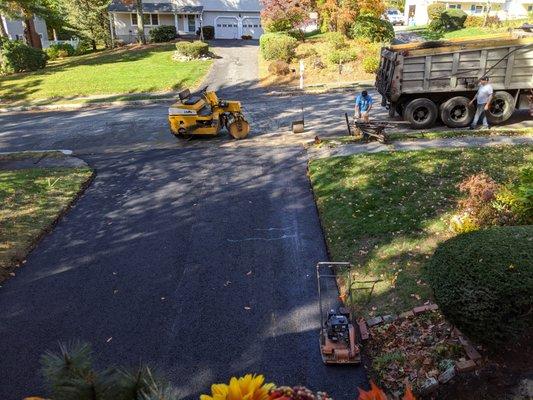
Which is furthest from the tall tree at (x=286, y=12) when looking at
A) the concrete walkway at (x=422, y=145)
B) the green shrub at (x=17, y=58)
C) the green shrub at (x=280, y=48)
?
the concrete walkway at (x=422, y=145)

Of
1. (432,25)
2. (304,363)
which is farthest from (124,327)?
(432,25)

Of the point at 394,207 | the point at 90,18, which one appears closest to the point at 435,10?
the point at 90,18

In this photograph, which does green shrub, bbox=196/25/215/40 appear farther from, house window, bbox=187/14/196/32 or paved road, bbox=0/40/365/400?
paved road, bbox=0/40/365/400

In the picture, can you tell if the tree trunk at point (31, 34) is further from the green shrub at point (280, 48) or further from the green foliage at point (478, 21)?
the green foliage at point (478, 21)

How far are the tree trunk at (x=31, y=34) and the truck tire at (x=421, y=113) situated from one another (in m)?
31.7

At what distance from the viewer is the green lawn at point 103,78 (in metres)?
26.0

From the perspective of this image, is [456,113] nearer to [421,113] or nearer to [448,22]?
[421,113]

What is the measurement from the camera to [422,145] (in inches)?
515

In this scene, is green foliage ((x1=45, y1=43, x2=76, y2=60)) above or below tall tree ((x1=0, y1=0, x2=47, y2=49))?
below

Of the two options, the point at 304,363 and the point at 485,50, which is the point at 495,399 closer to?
the point at 304,363

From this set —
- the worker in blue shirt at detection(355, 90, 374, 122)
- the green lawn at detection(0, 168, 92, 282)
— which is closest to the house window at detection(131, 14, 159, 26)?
the green lawn at detection(0, 168, 92, 282)

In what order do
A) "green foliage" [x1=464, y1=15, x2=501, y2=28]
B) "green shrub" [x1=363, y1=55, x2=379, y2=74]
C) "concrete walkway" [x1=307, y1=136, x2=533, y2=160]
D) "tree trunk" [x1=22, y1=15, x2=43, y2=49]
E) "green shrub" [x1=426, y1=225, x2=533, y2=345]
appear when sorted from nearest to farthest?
"green shrub" [x1=426, y1=225, x2=533, y2=345] < "concrete walkway" [x1=307, y1=136, x2=533, y2=160] < "green shrub" [x1=363, y1=55, x2=379, y2=74] < "tree trunk" [x1=22, y1=15, x2=43, y2=49] < "green foliage" [x1=464, y1=15, x2=501, y2=28]

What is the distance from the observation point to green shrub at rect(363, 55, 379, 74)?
25156 mm

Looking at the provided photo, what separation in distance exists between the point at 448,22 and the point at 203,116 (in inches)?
1258
